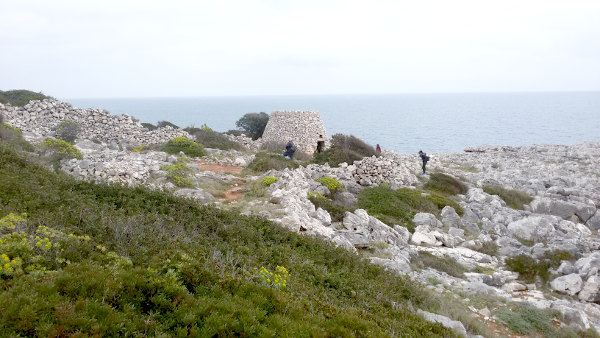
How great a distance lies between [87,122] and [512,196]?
30.3 m

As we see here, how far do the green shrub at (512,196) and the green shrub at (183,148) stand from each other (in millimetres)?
17599

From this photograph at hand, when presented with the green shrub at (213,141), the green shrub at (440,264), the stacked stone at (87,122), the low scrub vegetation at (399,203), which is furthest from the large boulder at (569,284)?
the stacked stone at (87,122)

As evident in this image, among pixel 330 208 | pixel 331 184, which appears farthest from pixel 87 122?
pixel 330 208

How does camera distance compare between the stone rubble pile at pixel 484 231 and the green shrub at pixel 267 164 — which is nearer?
the stone rubble pile at pixel 484 231

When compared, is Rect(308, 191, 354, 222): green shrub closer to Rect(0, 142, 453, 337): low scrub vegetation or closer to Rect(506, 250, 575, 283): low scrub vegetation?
Rect(0, 142, 453, 337): low scrub vegetation

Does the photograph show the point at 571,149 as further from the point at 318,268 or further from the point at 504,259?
the point at 318,268

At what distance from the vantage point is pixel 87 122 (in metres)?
30.4

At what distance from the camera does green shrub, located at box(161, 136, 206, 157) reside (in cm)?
2389

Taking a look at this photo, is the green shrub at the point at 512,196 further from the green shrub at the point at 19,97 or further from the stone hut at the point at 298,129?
the green shrub at the point at 19,97

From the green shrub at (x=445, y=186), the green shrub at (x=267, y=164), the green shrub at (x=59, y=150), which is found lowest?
the green shrub at (x=445, y=186)

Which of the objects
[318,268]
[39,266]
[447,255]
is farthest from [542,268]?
[39,266]

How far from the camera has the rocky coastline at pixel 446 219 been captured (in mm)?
10422

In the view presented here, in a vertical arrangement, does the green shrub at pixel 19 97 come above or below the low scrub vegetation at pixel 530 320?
above

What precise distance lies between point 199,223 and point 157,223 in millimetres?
1125
